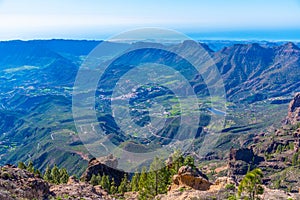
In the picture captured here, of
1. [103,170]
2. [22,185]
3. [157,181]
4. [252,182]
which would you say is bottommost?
[103,170]

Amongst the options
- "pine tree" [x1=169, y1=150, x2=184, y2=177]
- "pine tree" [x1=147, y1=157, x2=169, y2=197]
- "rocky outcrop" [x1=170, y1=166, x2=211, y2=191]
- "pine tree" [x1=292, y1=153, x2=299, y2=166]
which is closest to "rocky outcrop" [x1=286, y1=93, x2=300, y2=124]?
"pine tree" [x1=292, y1=153, x2=299, y2=166]

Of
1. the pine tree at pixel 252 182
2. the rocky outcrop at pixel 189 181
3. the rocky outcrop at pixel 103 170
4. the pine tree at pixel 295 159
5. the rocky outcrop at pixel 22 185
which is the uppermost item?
the pine tree at pixel 252 182

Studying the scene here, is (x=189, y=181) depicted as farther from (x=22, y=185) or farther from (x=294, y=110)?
(x=294, y=110)

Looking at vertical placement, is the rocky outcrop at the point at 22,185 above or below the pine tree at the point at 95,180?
above

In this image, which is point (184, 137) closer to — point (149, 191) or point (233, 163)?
point (233, 163)

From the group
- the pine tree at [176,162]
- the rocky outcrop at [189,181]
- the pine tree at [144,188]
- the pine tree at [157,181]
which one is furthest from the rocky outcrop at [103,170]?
the rocky outcrop at [189,181]

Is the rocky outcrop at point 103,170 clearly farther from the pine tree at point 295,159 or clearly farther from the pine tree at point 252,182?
the pine tree at point 295,159

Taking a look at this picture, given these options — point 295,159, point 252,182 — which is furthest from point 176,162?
point 295,159

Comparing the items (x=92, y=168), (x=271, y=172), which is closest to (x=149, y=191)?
(x=92, y=168)
